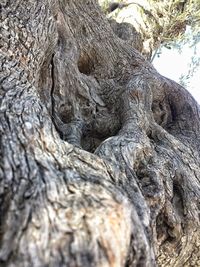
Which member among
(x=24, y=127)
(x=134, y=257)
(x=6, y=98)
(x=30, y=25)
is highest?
(x=30, y=25)

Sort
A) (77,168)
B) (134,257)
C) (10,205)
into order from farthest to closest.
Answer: (77,168)
(134,257)
(10,205)

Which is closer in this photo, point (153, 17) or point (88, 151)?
point (88, 151)

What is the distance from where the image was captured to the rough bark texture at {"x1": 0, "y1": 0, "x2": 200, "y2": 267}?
1.51m

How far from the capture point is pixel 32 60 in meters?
2.96

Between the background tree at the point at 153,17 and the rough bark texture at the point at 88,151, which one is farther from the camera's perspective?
the background tree at the point at 153,17

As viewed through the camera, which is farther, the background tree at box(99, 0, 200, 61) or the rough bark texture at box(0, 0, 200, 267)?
the background tree at box(99, 0, 200, 61)

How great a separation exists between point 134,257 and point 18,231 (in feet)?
1.76

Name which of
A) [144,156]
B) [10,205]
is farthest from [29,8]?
[10,205]

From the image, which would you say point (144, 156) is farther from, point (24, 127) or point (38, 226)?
point (38, 226)

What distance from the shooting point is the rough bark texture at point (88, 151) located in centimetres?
151

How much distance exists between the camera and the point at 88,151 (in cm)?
331

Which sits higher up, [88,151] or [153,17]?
[153,17]

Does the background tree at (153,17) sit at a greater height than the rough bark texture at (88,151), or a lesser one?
greater

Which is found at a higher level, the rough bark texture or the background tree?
the background tree
